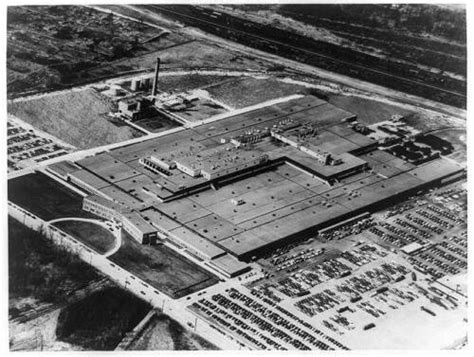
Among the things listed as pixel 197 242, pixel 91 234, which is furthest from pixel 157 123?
pixel 197 242

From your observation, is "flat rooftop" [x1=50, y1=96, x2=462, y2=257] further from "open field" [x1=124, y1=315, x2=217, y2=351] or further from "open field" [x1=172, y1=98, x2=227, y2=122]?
"open field" [x1=124, y1=315, x2=217, y2=351]

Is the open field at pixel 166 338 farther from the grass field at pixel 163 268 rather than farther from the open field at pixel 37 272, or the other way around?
the open field at pixel 37 272

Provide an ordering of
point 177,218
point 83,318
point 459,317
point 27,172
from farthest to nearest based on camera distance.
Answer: point 27,172 → point 177,218 → point 459,317 → point 83,318

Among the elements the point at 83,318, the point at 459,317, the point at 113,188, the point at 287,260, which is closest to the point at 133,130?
the point at 113,188

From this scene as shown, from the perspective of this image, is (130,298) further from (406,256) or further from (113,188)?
(406,256)

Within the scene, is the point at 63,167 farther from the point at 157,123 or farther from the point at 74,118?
the point at 157,123
